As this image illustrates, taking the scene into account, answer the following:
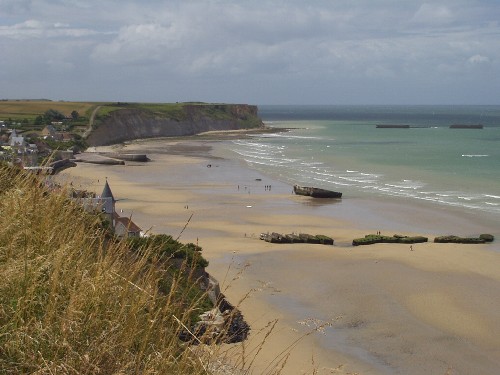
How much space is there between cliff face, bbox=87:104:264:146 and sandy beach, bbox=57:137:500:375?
6343cm

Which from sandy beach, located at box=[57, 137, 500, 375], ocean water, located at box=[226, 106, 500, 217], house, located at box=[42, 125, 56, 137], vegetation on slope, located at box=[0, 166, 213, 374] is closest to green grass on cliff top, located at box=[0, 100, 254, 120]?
house, located at box=[42, 125, 56, 137]

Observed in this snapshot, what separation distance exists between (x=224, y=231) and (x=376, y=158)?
4641 centimetres

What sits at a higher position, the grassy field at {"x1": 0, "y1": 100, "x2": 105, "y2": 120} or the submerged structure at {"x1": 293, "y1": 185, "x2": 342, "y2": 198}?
the grassy field at {"x1": 0, "y1": 100, "x2": 105, "y2": 120}

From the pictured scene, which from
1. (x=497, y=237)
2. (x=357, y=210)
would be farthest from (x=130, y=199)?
(x=497, y=237)

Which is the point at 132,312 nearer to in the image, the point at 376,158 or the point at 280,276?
the point at 280,276

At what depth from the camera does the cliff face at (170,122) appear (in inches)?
4472

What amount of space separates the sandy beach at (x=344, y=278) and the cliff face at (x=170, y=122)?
6343 centimetres

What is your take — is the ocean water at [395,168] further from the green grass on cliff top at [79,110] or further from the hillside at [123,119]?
the green grass on cliff top at [79,110]

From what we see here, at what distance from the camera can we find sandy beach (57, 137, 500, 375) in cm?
1638

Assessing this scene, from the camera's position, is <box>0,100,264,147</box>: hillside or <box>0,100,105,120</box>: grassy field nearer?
<box>0,100,264,147</box>: hillside

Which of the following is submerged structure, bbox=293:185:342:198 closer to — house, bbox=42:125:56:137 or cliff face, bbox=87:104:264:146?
house, bbox=42:125:56:137

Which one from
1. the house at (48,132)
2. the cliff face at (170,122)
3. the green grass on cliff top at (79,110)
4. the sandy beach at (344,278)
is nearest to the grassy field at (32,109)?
the green grass on cliff top at (79,110)

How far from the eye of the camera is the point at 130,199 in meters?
45.1

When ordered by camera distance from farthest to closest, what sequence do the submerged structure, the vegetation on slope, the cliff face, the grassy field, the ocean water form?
the grassy field → the cliff face → the ocean water → the submerged structure → the vegetation on slope
